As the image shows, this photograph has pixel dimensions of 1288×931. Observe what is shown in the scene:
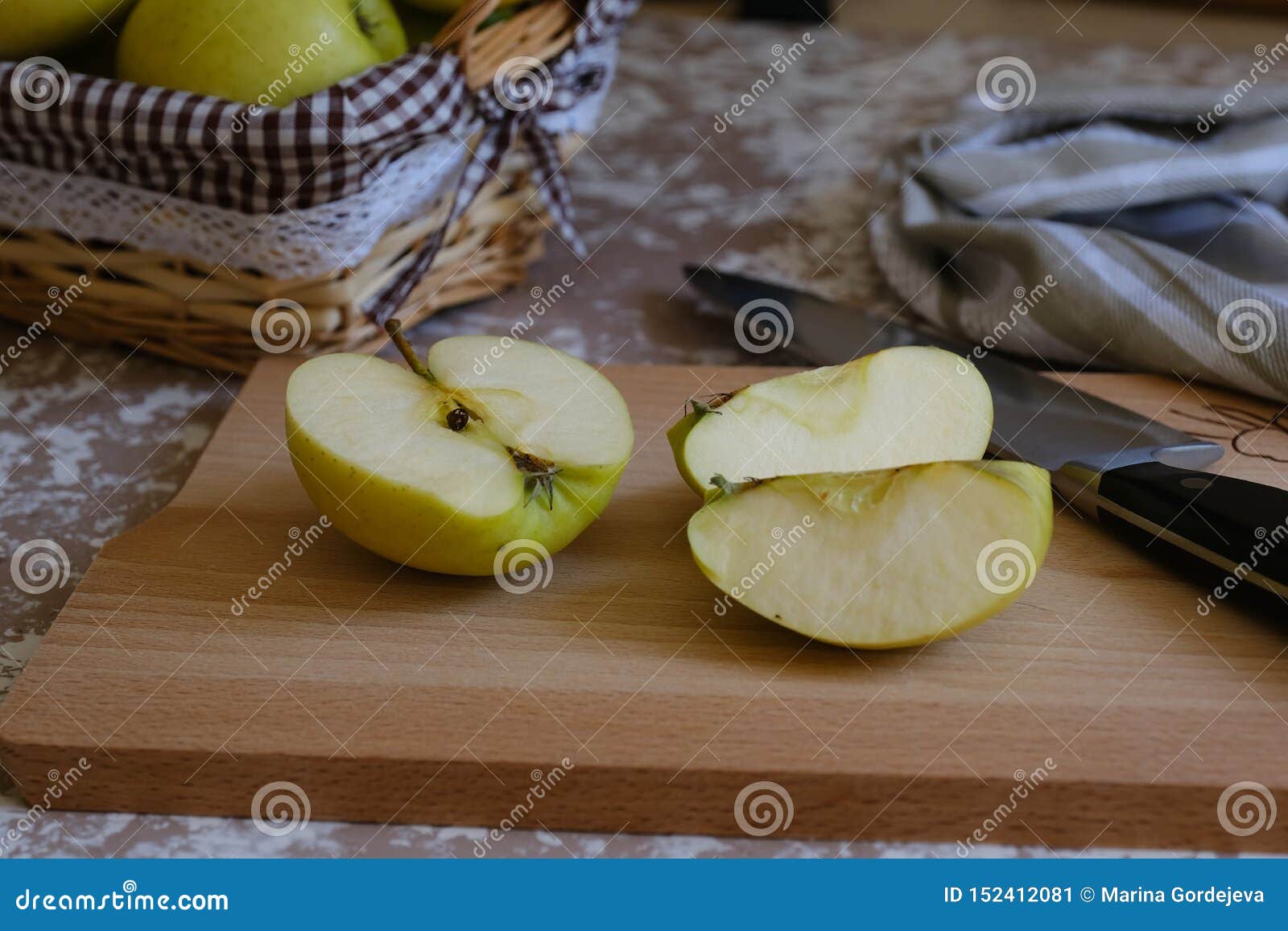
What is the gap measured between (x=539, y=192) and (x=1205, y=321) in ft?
1.88

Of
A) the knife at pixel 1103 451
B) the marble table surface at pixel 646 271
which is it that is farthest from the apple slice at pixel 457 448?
the knife at pixel 1103 451

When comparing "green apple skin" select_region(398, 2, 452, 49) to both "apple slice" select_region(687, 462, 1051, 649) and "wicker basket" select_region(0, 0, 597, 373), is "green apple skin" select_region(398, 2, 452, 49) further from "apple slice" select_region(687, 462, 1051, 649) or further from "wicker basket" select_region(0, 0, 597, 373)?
"apple slice" select_region(687, 462, 1051, 649)

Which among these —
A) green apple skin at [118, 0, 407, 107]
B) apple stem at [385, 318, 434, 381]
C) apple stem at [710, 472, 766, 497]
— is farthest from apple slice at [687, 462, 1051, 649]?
green apple skin at [118, 0, 407, 107]

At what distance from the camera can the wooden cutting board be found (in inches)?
24.4

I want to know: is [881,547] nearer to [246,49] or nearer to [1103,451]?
[1103,451]

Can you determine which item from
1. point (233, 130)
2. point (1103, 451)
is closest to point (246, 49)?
point (233, 130)

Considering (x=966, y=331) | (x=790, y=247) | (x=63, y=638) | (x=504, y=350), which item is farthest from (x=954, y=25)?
(x=63, y=638)

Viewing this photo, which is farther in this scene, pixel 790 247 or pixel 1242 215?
pixel 790 247

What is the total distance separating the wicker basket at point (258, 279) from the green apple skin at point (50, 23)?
0.14m

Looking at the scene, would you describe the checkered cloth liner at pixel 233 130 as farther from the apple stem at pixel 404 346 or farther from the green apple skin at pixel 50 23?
the apple stem at pixel 404 346

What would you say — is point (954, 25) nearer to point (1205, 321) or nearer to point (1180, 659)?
point (1205, 321)

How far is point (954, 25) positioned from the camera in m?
1.92

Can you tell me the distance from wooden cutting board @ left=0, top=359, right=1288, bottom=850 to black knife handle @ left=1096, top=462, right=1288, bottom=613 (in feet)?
0.05

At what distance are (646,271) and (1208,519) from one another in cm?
62
